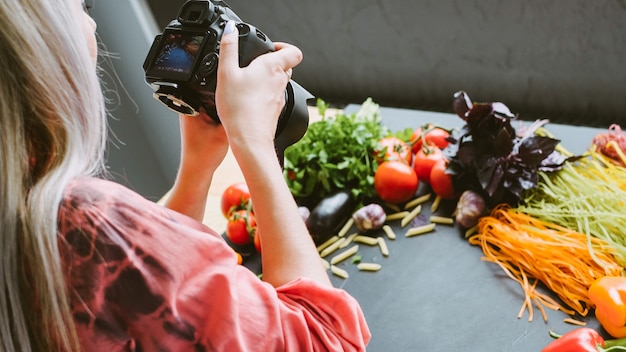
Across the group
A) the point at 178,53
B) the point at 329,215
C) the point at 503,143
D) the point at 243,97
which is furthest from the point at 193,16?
the point at 503,143

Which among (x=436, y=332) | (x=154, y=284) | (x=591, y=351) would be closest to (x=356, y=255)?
(x=436, y=332)

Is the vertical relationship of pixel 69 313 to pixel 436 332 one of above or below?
above

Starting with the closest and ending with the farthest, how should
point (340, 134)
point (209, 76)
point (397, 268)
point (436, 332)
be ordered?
point (209, 76) → point (436, 332) → point (397, 268) → point (340, 134)

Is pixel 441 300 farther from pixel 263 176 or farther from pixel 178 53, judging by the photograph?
pixel 178 53

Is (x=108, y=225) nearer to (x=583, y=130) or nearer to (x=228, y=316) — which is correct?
(x=228, y=316)

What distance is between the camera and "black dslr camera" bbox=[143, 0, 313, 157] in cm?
73

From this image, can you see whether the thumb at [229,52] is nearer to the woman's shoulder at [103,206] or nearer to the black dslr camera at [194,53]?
the black dslr camera at [194,53]

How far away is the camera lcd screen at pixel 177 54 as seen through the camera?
2.43 feet

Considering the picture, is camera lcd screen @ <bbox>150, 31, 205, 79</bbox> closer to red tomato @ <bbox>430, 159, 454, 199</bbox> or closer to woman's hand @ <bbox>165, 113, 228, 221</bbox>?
woman's hand @ <bbox>165, 113, 228, 221</bbox>

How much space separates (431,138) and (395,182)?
10.3 inches

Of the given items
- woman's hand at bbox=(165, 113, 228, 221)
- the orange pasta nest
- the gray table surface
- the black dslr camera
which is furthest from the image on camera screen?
the orange pasta nest

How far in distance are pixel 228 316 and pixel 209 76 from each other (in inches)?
12.7

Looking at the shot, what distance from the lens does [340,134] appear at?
4.79ft

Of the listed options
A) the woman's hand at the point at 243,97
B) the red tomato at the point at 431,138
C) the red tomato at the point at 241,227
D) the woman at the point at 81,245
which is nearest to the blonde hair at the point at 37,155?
the woman at the point at 81,245
